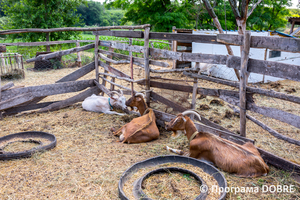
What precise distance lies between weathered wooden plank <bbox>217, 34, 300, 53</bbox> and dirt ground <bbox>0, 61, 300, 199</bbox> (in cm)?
162

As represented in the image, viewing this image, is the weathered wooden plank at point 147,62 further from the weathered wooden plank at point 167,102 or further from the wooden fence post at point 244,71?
the wooden fence post at point 244,71

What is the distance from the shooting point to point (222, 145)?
345cm

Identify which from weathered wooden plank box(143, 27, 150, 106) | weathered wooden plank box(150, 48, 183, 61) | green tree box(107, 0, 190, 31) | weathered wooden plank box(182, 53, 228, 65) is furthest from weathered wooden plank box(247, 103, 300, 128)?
green tree box(107, 0, 190, 31)

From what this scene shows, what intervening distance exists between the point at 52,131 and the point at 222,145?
12.0ft

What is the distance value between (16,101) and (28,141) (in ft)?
6.07

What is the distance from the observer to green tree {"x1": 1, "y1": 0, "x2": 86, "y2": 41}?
1620cm

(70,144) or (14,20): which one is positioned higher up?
(14,20)

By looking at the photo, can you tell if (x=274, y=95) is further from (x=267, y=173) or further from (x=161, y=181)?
(x=161, y=181)

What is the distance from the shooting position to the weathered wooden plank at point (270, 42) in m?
2.74

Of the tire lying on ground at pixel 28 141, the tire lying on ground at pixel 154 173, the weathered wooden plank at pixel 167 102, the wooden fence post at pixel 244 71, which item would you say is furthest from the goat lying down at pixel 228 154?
the tire lying on ground at pixel 28 141

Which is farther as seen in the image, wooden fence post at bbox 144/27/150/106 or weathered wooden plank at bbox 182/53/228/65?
wooden fence post at bbox 144/27/150/106

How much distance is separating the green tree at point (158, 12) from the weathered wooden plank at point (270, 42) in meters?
20.4

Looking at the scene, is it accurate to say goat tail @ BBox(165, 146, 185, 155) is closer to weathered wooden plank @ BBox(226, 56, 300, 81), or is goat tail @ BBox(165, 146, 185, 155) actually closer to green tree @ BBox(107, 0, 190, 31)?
weathered wooden plank @ BBox(226, 56, 300, 81)

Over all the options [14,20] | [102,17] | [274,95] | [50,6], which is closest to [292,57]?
[274,95]
